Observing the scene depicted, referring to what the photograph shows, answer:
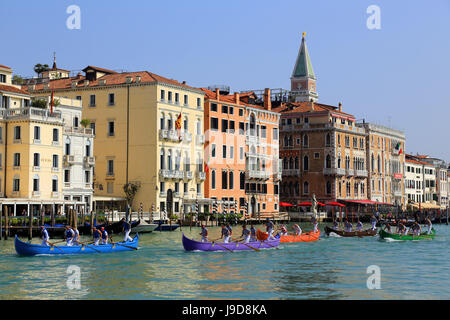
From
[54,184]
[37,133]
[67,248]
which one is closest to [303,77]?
[54,184]

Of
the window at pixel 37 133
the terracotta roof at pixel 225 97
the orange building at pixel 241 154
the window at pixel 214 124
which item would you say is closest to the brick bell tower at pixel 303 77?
the orange building at pixel 241 154

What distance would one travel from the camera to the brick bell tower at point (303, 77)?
107250mm

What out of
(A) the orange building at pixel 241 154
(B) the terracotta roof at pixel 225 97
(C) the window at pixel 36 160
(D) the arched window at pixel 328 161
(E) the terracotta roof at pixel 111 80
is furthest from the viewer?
(D) the arched window at pixel 328 161

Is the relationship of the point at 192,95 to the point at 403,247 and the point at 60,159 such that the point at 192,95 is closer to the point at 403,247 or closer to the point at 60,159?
the point at 60,159

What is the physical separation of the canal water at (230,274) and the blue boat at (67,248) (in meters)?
0.53

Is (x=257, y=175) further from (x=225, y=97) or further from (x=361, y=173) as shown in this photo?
(x=361, y=173)

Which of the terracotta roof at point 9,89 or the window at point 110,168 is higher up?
the terracotta roof at point 9,89

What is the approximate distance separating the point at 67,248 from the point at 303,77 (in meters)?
78.4

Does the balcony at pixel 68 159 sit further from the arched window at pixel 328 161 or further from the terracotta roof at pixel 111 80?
the arched window at pixel 328 161

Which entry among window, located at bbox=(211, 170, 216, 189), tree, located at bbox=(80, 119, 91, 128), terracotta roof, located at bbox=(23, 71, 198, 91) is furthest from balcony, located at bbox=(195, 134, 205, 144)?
tree, located at bbox=(80, 119, 91, 128)

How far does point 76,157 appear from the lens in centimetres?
5394

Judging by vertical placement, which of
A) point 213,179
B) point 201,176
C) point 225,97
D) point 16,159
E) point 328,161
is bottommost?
point 213,179

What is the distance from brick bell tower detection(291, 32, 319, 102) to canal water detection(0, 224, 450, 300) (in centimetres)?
6882

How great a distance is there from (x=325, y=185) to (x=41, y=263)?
5711 cm
